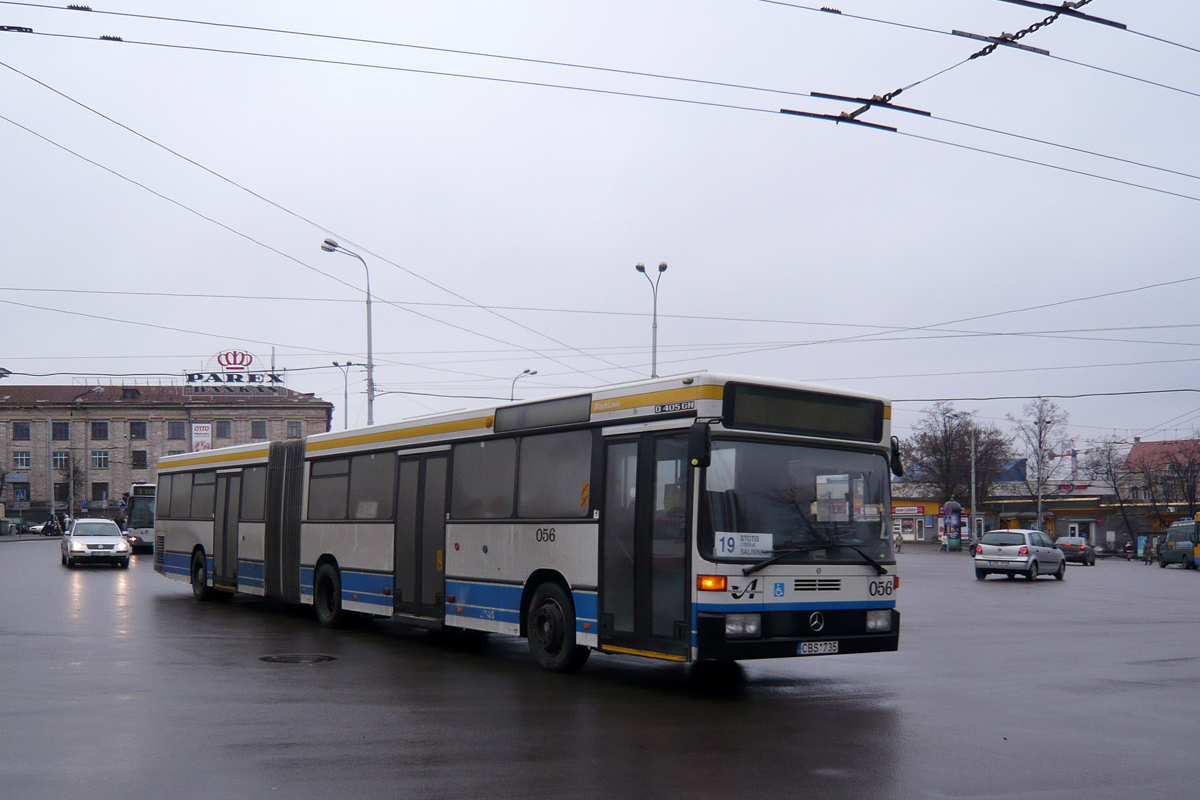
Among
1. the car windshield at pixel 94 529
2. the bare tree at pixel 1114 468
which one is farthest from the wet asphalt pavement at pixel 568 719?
the bare tree at pixel 1114 468

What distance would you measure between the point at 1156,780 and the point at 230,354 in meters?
83.0

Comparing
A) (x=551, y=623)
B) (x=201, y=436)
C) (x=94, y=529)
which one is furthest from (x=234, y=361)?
(x=551, y=623)

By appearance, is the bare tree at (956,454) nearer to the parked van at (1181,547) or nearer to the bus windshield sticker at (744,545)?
the parked van at (1181,547)

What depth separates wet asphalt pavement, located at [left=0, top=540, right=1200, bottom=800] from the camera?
7066 millimetres

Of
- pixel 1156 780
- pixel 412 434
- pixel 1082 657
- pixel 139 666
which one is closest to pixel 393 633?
pixel 412 434

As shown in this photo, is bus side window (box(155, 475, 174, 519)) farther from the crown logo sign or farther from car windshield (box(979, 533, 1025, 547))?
the crown logo sign

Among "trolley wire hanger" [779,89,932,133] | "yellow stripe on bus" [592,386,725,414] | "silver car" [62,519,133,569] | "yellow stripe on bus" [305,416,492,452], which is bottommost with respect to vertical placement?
Answer: "silver car" [62,519,133,569]

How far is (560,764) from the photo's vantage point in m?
7.56

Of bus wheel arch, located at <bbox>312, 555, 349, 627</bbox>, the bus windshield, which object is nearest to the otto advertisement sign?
the bus windshield

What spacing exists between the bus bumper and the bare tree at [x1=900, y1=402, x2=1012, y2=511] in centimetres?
7831

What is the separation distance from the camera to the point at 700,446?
9953 mm

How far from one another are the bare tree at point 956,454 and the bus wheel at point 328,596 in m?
74.2

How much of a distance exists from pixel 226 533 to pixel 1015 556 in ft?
82.2

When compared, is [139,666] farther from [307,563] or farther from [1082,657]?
[1082,657]
